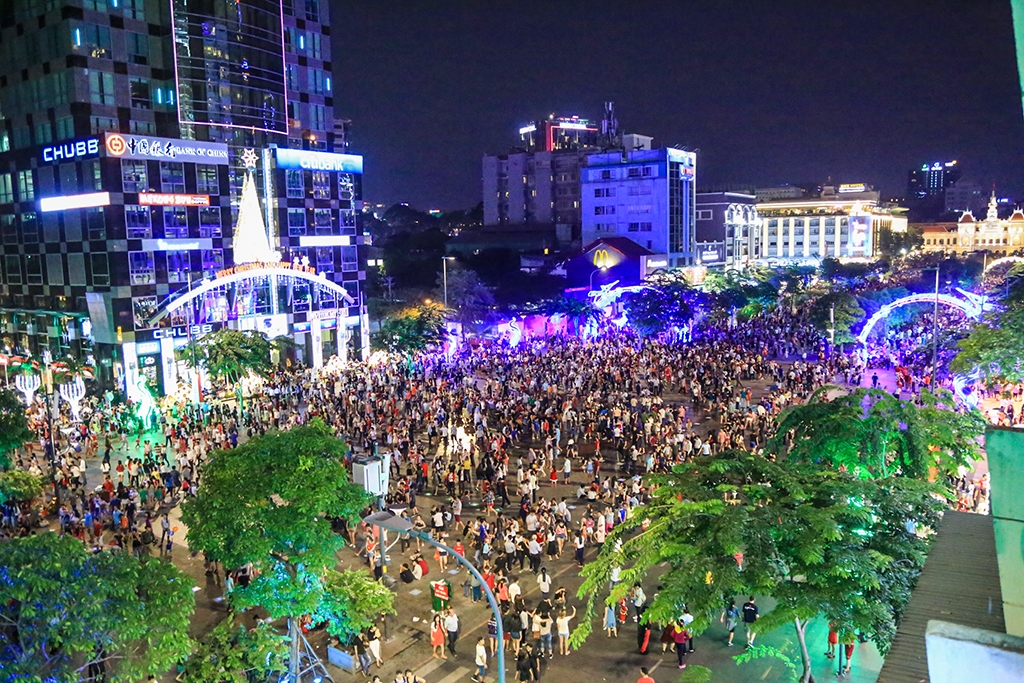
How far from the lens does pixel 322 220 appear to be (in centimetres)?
5678

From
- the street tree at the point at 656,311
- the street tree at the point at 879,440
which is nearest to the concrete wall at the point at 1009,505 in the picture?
the street tree at the point at 879,440

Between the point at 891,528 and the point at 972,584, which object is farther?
the point at 891,528

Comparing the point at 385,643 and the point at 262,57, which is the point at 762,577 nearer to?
the point at 385,643

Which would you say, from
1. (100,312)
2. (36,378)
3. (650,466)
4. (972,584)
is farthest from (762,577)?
(100,312)

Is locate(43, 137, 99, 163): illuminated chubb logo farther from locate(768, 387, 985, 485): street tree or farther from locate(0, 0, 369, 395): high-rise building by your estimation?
locate(768, 387, 985, 485): street tree

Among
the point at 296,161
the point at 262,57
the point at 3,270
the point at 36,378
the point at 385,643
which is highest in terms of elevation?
the point at 262,57

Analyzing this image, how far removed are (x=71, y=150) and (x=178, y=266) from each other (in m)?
8.28

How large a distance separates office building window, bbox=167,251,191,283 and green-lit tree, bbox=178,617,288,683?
37.1 m

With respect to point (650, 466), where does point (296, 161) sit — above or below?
above

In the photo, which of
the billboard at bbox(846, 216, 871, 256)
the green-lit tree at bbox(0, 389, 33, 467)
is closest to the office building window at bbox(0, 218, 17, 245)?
the green-lit tree at bbox(0, 389, 33, 467)

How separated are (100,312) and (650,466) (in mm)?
33004

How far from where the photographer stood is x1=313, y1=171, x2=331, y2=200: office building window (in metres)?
56.2

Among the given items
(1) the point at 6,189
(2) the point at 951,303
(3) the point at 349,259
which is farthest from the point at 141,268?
(2) the point at 951,303

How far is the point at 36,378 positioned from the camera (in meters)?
33.9
